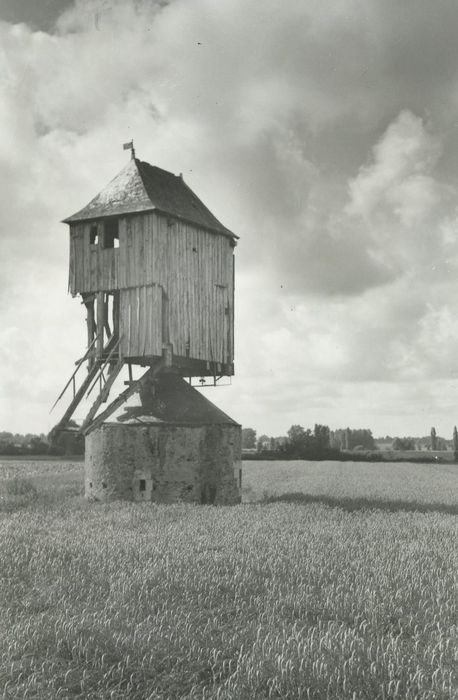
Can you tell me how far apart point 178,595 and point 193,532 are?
486 cm

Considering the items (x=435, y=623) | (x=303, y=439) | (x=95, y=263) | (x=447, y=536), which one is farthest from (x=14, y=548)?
(x=303, y=439)

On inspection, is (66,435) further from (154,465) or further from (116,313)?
(116,313)

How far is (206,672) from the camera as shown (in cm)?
595

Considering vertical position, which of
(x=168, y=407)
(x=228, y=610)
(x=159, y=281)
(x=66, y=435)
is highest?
(x=159, y=281)

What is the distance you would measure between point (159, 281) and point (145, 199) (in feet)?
9.23

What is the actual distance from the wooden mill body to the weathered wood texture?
1.3 inches

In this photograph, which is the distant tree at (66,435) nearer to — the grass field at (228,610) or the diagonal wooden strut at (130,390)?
the diagonal wooden strut at (130,390)

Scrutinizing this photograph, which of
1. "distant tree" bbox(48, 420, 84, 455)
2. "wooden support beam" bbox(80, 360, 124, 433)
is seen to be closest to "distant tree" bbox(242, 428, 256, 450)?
"distant tree" bbox(48, 420, 84, 455)

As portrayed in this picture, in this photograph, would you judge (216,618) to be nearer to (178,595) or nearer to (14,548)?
(178,595)

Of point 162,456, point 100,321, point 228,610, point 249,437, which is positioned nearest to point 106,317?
point 100,321

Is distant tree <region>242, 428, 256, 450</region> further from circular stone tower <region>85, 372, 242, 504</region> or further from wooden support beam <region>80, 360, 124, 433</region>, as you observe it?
wooden support beam <region>80, 360, 124, 433</region>

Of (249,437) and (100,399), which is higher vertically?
(100,399)

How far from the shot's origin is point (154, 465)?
20266 millimetres

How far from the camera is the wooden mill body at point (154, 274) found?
21922 mm
